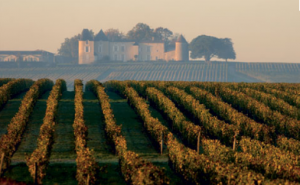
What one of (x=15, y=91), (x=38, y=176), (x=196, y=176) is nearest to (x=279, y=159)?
(x=196, y=176)

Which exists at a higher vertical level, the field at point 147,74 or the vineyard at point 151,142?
the vineyard at point 151,142

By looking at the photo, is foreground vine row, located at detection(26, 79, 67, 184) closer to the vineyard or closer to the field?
the vineyard

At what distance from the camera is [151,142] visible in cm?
3475

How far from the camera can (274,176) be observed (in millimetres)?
20625

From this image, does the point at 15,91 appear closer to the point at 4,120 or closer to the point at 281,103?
the point at 4,120

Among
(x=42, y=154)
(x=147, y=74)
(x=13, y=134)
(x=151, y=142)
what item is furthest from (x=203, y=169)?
(x=147, y=74)

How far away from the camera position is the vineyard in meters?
21.0

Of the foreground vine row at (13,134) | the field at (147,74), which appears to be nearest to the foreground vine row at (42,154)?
the foreground vine row at (13,134)

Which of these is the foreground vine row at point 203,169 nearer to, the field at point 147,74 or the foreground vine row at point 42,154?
the foreground vine row at point 42,154

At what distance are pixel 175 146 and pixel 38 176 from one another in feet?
22.7

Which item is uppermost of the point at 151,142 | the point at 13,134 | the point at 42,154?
the point at 42,154

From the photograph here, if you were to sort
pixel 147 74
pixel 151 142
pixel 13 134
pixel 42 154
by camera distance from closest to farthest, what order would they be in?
pixel 42 154
pixel 13 134
pixel 151 142
pixel 147 74

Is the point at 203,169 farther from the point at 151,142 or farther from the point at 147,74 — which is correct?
the point at 147,74

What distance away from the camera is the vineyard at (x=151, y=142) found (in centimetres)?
2102
